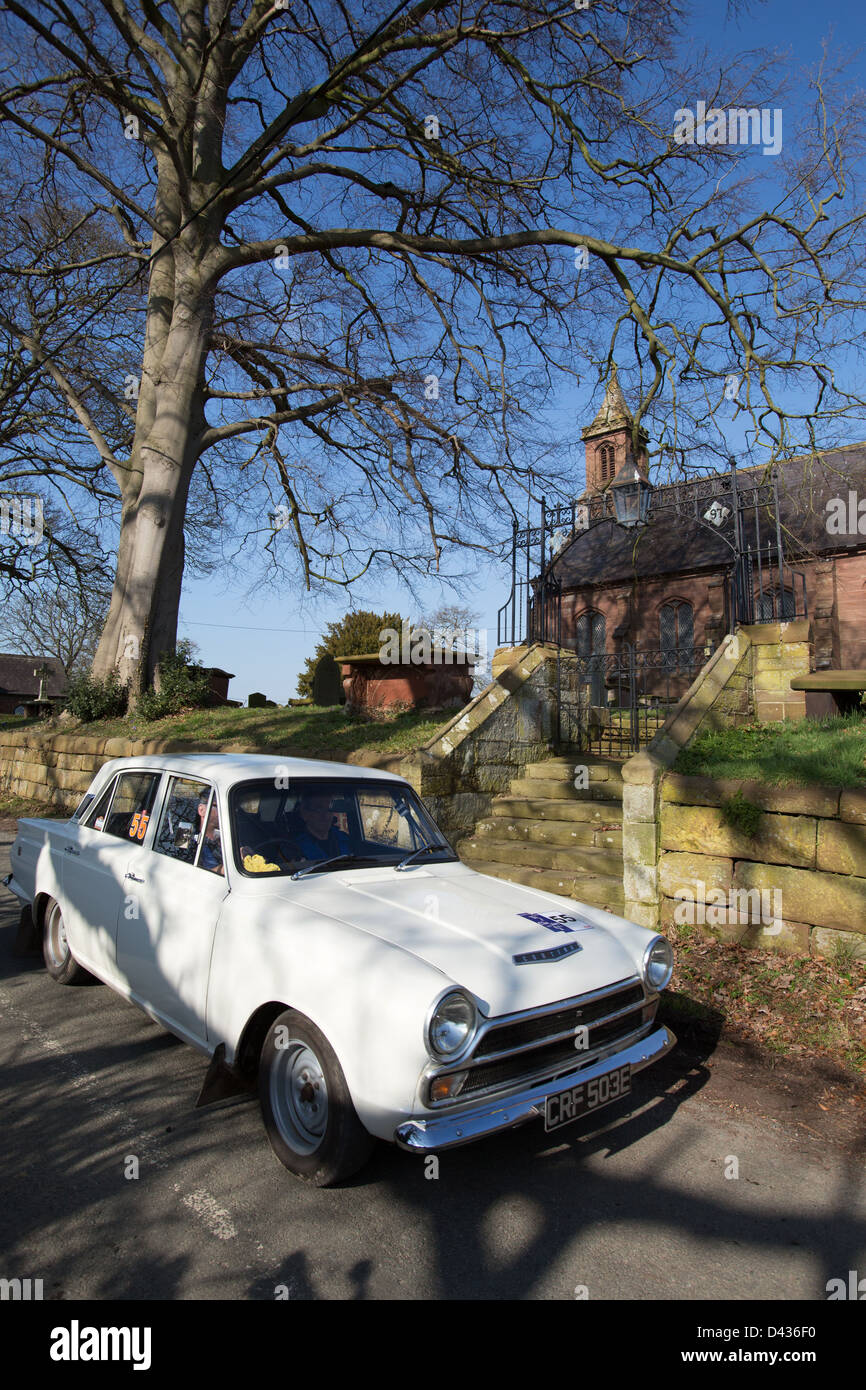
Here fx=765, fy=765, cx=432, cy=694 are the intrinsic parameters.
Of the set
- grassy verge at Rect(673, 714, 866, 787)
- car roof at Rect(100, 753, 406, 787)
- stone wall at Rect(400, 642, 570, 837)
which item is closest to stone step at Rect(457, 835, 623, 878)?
stone wall at Rect(400, 642, 570, 837)

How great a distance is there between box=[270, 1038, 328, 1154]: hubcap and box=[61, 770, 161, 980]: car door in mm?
1588

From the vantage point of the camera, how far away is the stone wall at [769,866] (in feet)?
15.8

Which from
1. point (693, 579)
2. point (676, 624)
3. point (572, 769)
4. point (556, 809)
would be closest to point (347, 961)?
point (556, 809)

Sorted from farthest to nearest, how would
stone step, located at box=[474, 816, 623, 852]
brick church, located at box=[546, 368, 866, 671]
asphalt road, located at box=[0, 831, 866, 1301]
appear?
brick church, located at box=[546, 368, 866, 671] < stone step, located at box=[474, 816, 623, 852] < asphalt road, located at box=[0, 831, 866, 1301]

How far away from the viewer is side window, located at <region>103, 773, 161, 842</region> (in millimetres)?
4344

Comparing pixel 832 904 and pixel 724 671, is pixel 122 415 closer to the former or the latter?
pixel 724 671

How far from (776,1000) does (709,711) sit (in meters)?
3.07

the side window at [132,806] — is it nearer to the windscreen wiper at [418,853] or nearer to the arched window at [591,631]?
the windscreen wiper at [418,853]

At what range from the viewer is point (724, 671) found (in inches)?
301

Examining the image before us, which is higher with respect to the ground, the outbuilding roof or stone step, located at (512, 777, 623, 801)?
the outbuilding roof

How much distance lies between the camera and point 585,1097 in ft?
9.60

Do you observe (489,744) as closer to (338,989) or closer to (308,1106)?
(308,1106)

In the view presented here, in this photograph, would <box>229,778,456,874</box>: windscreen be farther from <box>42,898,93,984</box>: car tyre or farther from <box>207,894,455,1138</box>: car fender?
<box>42,898,93,984</box>: car tyre

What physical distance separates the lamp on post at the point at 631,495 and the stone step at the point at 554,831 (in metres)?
3.79
